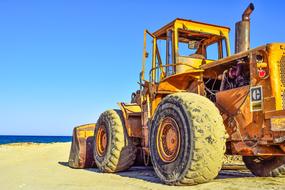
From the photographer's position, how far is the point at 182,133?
22.3 ft

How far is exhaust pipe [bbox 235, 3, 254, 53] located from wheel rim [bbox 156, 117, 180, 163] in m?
2.05

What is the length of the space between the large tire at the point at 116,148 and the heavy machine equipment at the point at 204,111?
0.02 m

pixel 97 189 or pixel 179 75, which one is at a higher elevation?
pixel 179 75

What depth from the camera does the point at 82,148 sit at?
11000mm

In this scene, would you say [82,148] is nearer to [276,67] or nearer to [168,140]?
[168,140]

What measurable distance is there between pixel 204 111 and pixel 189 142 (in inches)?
21.7

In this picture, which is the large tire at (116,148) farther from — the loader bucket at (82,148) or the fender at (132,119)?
the loader bucket at (82,148)

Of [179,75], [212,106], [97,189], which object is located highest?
[179,75]

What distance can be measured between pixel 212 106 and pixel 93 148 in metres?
4.86

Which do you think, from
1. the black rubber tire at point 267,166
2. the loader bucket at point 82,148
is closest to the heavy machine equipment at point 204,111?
the black rubber tire at point 267,166

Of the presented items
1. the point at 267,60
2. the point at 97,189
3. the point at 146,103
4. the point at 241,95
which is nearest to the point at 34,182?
the point at 97,189

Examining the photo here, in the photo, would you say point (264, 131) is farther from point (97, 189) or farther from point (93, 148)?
point (93, 148)

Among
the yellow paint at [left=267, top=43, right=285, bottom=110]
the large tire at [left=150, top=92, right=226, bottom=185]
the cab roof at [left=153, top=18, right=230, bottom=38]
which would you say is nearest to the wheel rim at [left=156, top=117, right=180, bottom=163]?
the large tire at [left=150, top=92, right=226, bottom=185]

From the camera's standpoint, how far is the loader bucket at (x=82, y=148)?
10.9 m
